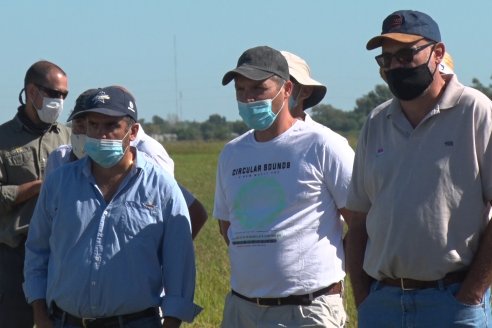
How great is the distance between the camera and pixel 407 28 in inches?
205

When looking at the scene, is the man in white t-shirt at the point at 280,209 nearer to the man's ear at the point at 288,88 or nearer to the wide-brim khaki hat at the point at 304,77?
the man's ear at the point at 288,88

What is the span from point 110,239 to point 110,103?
0.69 metres

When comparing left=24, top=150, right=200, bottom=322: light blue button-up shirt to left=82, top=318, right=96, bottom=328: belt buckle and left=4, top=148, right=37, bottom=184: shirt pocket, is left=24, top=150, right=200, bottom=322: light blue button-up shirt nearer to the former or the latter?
left=82, top=318, right=96, bottom=328: belt buckle

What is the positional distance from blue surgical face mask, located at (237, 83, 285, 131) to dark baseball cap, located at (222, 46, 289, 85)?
133 mm

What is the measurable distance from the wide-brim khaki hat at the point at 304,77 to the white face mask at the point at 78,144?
126 centimetres

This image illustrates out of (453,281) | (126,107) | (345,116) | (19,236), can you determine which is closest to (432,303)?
(453,281)

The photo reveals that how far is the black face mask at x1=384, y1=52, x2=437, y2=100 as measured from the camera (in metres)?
5.13

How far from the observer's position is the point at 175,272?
231 inches

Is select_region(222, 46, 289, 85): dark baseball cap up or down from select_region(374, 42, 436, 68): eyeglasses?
down

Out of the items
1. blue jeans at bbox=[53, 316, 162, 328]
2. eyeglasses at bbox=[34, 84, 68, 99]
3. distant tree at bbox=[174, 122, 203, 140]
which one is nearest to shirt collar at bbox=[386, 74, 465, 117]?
blue jeans at bbox=[53, 316, 162, 328]

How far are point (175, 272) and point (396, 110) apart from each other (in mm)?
1428

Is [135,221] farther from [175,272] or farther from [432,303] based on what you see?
[432,303]

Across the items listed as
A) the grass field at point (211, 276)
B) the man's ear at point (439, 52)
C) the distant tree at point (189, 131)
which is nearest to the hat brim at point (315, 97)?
the man's ear at point (439, 52)

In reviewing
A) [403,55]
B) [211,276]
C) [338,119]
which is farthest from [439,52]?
[338,119]
